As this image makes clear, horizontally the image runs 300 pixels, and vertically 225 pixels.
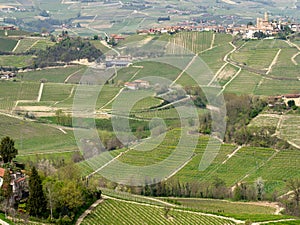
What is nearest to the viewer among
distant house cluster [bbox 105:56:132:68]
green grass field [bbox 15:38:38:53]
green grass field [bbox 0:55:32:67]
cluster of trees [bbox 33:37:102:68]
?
distant house cluster [bbox 105:56:132:68]

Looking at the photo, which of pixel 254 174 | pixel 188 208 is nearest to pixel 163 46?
pixel 254 174

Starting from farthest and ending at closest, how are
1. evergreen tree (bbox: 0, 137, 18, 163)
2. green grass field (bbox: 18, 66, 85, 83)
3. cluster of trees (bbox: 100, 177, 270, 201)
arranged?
green grass field (bbox: 18, 66, 85, 83) → cluster of trees (bbox: 100, 177, 270, 201) → evergreen tree (bbox: 0, 137, 18, 163)

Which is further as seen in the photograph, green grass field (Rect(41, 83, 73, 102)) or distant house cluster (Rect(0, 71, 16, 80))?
distant house cluster (Rect(0, 71, 16, 80))

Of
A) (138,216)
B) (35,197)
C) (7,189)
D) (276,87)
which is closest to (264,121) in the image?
(276,87)

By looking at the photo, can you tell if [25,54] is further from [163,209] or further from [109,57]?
[163,209]

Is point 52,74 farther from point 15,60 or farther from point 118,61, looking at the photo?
point 15,60

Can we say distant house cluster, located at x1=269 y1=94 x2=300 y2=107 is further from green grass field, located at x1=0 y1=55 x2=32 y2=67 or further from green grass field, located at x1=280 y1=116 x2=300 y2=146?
green grass field, located at x1=0 y1=55 x2=32 y2=67

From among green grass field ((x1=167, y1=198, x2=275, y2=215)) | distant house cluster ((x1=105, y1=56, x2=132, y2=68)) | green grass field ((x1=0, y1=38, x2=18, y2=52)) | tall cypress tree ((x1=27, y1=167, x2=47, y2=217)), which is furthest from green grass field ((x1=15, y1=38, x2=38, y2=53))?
tall cypress tree ((x1=27, y1=167, x2=47, y2=217))
